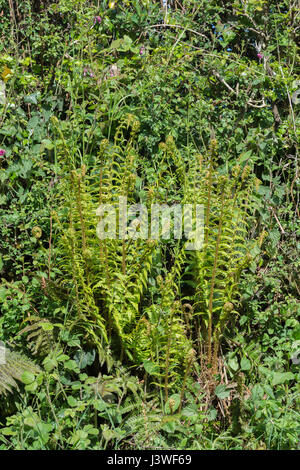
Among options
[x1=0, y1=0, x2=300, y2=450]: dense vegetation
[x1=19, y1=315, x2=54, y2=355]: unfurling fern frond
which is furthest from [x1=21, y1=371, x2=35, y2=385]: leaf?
[x1=19, y1=315, x2=54, y2=355]: unfurling fern frond

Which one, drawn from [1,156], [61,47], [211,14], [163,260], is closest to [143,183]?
[163,260]

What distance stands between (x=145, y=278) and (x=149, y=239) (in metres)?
0.27

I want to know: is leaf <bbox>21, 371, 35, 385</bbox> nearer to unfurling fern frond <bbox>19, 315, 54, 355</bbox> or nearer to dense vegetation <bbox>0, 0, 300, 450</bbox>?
dense vegetation <bbox>0, 0, 300, 450</bbox>

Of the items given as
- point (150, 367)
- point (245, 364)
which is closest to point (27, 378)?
point (150, 367)

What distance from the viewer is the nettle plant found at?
272 cm

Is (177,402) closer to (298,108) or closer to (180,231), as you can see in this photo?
(180,231)

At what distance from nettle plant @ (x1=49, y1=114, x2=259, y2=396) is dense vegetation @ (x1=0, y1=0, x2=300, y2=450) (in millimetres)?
14

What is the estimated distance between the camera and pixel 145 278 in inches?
114

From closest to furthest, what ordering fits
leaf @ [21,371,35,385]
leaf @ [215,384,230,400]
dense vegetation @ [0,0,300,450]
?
leaf @ [21,371,35,385]
dense vegetation @ [0,0,300,450]
leaf @ [215,384,230,400]

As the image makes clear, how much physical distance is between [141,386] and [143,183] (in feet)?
4.01

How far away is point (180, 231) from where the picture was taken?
296 cm

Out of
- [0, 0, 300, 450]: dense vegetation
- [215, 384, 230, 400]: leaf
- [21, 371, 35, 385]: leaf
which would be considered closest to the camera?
[21, 371, 35, 385]: leaf

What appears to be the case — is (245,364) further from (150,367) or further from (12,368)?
(12,368)

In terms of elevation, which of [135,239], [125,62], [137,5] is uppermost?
[137,5]
